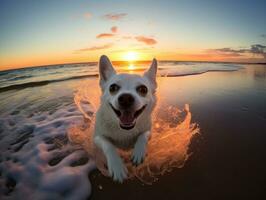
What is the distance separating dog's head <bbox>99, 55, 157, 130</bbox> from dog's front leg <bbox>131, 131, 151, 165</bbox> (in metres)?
0.35

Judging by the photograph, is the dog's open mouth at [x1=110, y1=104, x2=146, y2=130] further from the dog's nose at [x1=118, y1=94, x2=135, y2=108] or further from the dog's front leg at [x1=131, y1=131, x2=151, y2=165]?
the dog's front leg at [x1=131, y1=131, x2=151, y2=165]

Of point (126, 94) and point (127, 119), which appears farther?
point (127, 119)

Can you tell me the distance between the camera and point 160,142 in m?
4.31

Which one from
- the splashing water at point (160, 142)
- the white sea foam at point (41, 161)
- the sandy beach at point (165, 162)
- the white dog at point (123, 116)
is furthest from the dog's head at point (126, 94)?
the white sea foam at point (41, 161)

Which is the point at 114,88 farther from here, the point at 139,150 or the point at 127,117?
the point at 139,150

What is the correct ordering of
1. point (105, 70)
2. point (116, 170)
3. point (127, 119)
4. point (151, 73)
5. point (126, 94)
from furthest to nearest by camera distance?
1. point (151, 73)
2. point (105, 70)
3. point (127, 119)
4. point (126, 94)
5. point (116, 170)

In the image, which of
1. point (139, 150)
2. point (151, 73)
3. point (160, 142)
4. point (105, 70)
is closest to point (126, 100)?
point (139, 150)

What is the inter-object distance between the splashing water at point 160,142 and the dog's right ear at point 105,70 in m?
1.41

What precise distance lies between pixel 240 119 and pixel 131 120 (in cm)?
368

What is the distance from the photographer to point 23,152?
4117mm

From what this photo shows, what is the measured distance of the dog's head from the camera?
311 centimetres

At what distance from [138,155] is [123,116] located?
65cm

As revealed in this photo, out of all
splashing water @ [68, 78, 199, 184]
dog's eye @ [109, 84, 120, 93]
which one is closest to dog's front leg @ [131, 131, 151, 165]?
splashing water @ [68, 78, 199, 184]

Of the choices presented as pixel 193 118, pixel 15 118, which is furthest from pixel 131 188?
pixel 15 118
